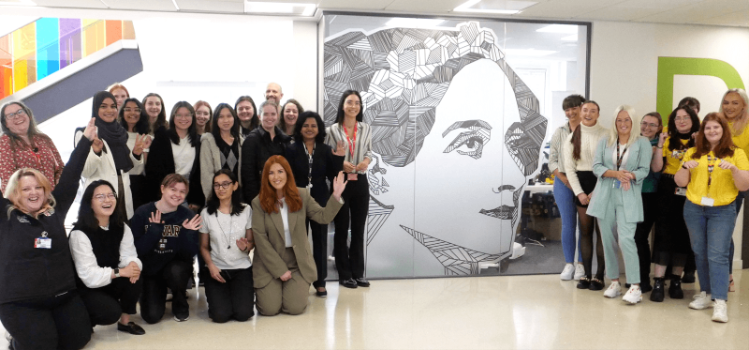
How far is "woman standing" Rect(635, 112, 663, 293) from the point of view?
16.7ft

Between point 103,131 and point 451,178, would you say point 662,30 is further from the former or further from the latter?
point 103,131

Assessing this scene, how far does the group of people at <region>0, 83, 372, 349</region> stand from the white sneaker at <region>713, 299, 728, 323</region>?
268 centimetres

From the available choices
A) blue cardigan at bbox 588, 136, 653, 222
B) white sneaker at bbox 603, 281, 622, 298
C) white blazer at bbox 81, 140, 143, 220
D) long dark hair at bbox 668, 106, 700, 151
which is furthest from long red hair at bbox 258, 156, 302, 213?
long dark hair at bbox 668, 106, 700, 151

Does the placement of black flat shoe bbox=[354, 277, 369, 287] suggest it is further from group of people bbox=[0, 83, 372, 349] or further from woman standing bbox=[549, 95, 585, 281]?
woman standing bbox=[549, 95, 585, 281]

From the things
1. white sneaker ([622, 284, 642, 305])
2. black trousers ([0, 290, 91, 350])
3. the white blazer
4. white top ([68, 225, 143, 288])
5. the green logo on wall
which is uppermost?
the green logo on wall

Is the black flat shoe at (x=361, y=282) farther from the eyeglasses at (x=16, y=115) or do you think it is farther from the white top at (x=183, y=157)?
the eyeglasses at (x=16, y=115)

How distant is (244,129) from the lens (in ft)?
16.5

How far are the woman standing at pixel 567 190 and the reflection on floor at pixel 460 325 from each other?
44 centimetres

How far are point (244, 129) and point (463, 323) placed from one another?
2.35 m

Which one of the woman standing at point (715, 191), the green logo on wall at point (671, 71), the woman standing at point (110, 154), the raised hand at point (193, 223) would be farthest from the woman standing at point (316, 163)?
the green logo on wall at point (671, 71)

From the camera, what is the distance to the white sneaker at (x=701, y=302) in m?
4.68

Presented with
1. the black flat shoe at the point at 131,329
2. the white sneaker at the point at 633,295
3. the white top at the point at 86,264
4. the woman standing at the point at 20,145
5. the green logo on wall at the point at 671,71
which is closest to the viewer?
the white top at the point at 86,264

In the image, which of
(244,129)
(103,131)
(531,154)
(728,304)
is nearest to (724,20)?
(531,154)

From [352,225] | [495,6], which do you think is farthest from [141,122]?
[495,6]
